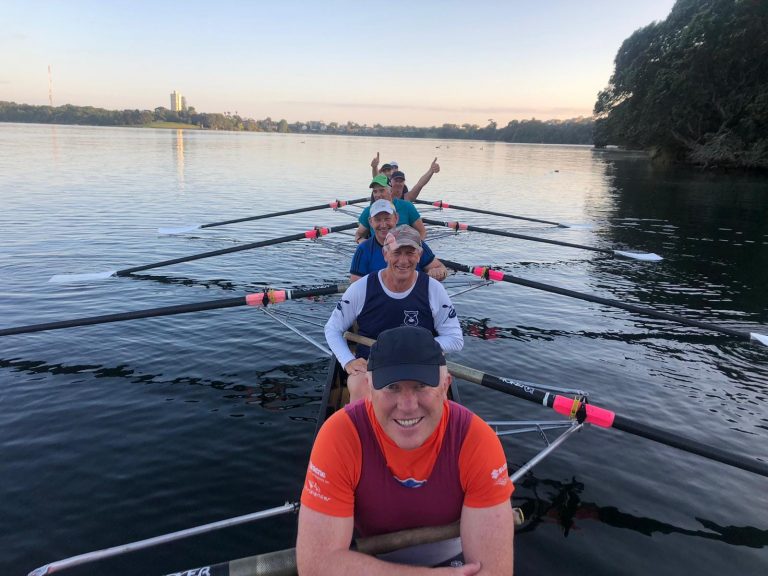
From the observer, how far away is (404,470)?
96.3 inches

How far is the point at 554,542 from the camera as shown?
481cm

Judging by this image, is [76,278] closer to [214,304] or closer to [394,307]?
[214,304]

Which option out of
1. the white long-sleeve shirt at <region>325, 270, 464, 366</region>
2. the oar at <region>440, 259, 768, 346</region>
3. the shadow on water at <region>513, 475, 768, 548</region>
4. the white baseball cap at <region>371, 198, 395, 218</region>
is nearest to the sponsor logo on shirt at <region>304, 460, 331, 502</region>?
the white long-sleeve shirt at <region>325, 270, 464, 366</region>

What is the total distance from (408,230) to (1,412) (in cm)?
626

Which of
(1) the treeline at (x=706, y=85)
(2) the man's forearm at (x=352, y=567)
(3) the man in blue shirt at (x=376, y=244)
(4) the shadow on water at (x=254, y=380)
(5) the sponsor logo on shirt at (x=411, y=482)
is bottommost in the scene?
→ (4) the shadow on water at (x=254, y=380)

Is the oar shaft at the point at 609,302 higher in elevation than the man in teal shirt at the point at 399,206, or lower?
lower

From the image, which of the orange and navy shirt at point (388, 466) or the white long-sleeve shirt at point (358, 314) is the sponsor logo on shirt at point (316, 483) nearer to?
the orange and navy shirt at point (388, 466)

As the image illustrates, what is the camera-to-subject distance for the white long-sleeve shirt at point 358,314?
492 centimetres

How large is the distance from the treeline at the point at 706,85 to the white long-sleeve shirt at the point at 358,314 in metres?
56.2

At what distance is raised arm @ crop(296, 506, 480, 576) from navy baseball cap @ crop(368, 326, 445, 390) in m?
0.73

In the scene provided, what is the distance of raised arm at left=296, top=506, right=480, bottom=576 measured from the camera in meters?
2.37

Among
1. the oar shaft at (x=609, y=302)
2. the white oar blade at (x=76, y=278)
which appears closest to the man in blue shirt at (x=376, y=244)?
the oar shaft at (x=609, y=302)

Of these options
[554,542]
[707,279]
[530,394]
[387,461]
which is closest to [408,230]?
[530,394]

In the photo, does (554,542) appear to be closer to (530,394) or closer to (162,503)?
(530,394)
